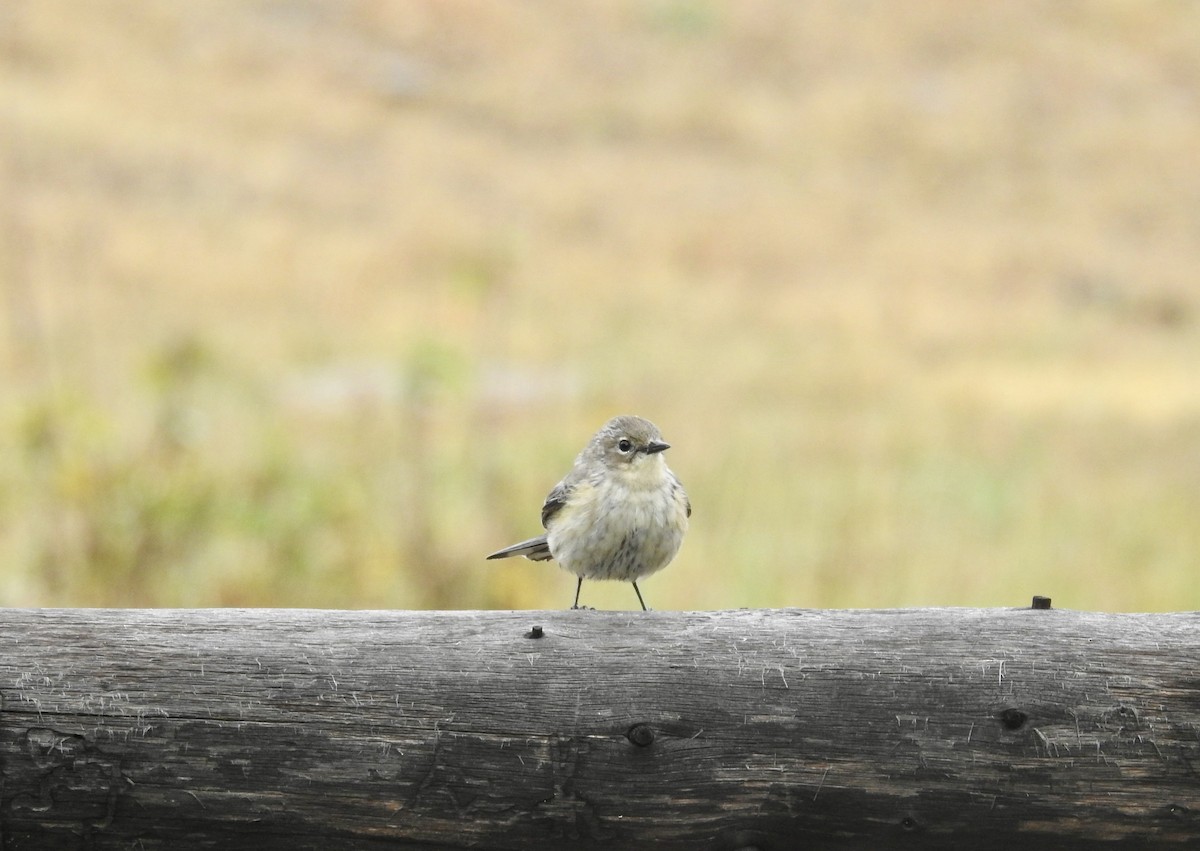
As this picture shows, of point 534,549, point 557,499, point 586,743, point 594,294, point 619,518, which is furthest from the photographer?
point 594,294

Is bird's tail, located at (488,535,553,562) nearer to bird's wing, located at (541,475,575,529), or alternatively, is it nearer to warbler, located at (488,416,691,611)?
warbler, located at (488,416,691,611)

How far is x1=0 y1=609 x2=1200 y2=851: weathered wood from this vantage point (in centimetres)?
236

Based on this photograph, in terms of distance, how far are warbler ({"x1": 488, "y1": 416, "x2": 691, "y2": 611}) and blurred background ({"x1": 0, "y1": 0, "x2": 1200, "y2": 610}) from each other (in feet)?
7.48

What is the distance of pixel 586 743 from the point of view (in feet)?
7.89

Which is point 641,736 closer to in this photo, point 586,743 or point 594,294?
point 586,743

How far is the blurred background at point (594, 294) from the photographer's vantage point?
6.98 m

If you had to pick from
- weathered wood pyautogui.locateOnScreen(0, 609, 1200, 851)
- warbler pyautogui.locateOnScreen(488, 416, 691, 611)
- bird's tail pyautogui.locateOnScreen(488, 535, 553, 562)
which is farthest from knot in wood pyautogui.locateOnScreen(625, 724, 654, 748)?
bird's tail pyautogui.locateOnScreen(488, 535, 553, 562)

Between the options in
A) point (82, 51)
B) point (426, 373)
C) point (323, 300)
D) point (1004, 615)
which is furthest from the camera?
point (82, 51)

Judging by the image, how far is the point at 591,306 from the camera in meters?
18.2

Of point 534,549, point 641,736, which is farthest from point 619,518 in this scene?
point 641,736

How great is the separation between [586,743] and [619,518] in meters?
1.57

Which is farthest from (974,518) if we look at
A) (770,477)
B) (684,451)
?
(684,451)

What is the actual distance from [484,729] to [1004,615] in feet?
3.23

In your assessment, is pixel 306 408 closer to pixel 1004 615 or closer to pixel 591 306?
pixel 591 306
